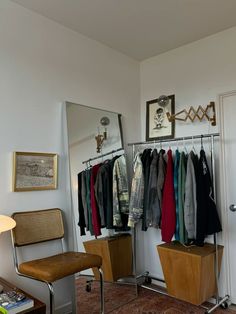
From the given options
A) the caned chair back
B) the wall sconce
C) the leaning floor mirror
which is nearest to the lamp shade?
the caned chair back

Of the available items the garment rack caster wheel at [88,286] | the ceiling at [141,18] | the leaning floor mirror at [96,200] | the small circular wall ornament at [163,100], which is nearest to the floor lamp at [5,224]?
the leaning floor mirror at [96,200]

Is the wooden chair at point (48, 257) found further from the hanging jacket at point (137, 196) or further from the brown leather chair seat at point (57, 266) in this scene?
the hanging jacket at point (137, 196)

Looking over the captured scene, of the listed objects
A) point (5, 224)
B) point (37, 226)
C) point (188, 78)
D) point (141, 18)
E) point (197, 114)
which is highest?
point (141, 18)

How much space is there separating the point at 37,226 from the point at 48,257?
0.26 metres

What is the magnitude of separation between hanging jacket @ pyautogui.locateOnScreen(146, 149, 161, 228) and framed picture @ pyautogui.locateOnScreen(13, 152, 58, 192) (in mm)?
918

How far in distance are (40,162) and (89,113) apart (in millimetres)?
744

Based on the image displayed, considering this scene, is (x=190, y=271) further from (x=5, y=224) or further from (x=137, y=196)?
(x=5, y=224)

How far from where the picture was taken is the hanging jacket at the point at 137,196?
274cm

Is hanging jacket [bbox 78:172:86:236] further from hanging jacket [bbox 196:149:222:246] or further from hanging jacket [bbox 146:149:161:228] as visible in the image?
hanging jacket [bbox 196:149:222:246]

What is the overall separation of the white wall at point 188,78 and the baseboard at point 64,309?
3.42ft

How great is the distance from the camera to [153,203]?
8.84 ft

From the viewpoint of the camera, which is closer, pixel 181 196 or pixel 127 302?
pixel 181 196

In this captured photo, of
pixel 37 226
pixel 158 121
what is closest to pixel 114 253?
pixel 37 226

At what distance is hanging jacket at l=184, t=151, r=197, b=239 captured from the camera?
2.44 m
